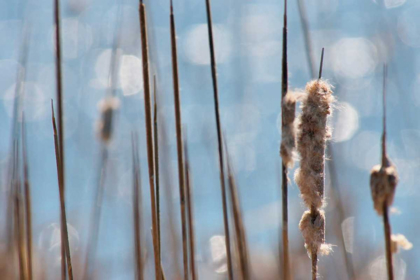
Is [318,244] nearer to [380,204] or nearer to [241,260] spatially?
[380,204]

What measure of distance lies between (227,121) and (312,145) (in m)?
6.34

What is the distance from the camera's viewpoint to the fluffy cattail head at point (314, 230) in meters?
1.14

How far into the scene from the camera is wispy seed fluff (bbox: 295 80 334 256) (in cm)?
111

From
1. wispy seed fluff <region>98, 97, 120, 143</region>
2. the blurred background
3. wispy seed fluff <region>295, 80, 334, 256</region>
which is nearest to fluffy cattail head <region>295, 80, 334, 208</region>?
wispy seed fluff <region>295, 80, 334, 256</region>

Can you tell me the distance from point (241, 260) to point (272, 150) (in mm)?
6237

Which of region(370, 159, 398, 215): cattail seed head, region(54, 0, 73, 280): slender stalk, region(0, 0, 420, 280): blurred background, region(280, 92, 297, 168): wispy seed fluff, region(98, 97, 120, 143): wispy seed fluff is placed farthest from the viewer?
region(0, 0, 420, 280): blurred background

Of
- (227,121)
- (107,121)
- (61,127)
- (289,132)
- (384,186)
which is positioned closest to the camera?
(384,186)

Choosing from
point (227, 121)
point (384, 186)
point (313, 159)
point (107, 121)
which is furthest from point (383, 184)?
point (227, 121)

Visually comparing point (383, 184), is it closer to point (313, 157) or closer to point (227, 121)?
point (313, 157)

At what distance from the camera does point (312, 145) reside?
112 cm

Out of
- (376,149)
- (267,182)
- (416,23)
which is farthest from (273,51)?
(267,182)

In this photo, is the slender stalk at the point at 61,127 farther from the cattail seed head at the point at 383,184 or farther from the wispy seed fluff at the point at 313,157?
the cattail seed head at the point at 383,184

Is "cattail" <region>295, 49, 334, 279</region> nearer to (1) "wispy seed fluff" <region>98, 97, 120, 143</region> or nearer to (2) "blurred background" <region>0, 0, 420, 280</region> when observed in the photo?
(2) "blurred background" <region>0, 0, 420, 280</region>

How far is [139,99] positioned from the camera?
348 inches
